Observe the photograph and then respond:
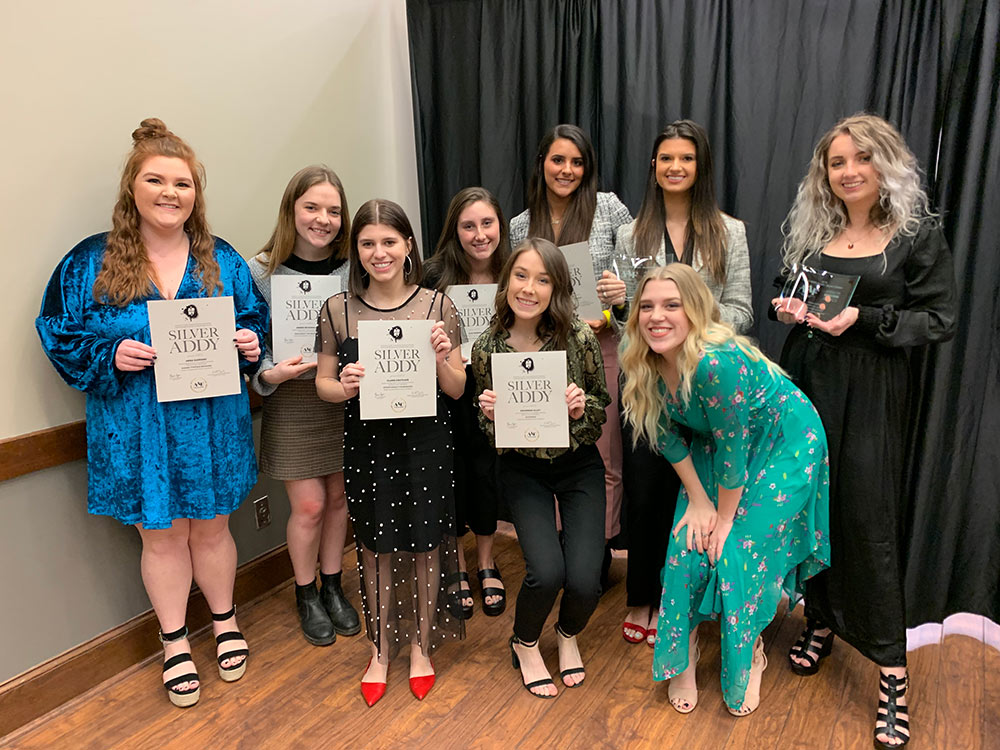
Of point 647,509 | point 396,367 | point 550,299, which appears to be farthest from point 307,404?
point 647,509

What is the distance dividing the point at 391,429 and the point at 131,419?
733 mm

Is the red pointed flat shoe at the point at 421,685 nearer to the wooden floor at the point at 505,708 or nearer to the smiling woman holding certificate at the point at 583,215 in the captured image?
the wooden floor at the point at 505,708

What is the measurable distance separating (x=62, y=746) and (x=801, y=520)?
2197 mm

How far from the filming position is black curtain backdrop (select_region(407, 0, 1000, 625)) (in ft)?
7.20

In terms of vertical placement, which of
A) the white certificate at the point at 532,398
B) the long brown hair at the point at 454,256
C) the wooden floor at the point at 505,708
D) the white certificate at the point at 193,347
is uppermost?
the long brown hair at the point at 454,256

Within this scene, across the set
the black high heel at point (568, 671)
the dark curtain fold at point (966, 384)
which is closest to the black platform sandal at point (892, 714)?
the dark curtain fold at point (966, 384)

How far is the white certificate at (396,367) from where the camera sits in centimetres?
187

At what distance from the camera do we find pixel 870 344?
1.93 m

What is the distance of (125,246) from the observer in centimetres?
194

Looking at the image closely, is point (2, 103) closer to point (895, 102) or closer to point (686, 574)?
point (686, 574)

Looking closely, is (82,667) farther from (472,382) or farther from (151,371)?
(472,382)

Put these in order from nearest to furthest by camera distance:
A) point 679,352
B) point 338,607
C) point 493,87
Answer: point 679,352 → point 338,607 → point 493,87

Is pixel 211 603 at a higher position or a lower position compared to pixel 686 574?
lower

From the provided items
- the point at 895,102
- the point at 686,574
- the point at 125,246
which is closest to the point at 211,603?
the point at 125,246
